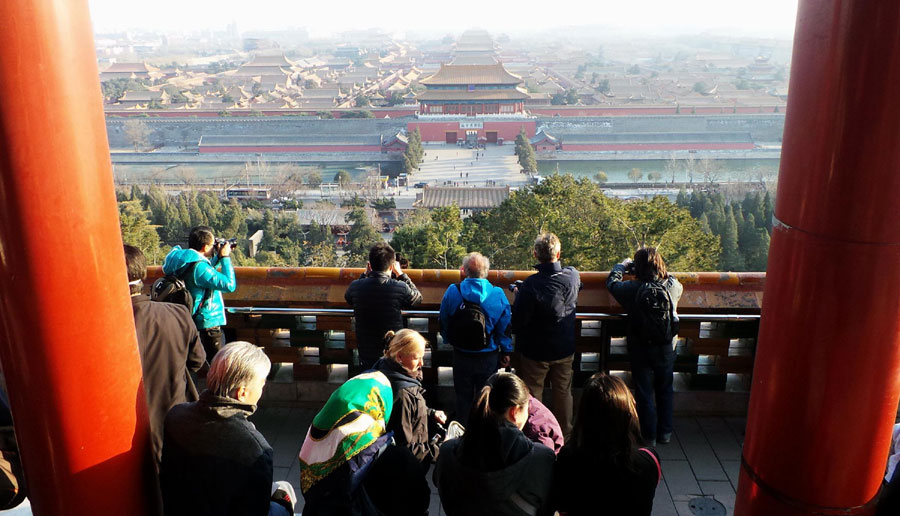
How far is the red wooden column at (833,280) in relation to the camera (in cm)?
106

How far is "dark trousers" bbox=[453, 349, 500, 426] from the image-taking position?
239 cm

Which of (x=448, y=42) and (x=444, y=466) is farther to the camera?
(x=448, y=42)

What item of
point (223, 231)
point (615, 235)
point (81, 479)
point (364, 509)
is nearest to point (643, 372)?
point (364, 509)

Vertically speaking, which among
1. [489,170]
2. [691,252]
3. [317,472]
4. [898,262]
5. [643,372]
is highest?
[898,262]

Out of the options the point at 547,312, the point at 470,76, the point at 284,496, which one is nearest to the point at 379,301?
the point at 547,312

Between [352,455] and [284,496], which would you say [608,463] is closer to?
[352,455]

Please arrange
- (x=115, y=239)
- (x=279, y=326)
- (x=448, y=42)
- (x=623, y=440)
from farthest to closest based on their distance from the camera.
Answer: (x=448, y=42), (x=279, y=326), (x=623, y=440), (x=115, y=239)

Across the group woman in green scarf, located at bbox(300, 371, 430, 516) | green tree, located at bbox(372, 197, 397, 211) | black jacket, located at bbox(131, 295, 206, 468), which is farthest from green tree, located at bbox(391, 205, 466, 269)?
green tree, located at bbox(372, 197, 397, 211)

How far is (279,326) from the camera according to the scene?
9.43 feet

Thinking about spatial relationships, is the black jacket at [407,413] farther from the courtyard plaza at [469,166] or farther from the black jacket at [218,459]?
the courtyard plaza at [469,166]

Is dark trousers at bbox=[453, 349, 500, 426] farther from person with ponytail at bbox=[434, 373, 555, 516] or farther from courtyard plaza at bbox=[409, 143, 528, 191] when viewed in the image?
courtyard plaza at bbox=[409, 143, 528, 191]

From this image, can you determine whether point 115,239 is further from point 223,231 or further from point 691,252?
point 223,231

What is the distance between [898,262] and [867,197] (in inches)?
4.6

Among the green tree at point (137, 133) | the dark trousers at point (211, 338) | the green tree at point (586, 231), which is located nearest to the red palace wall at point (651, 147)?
the green tree at point (137, 133)
